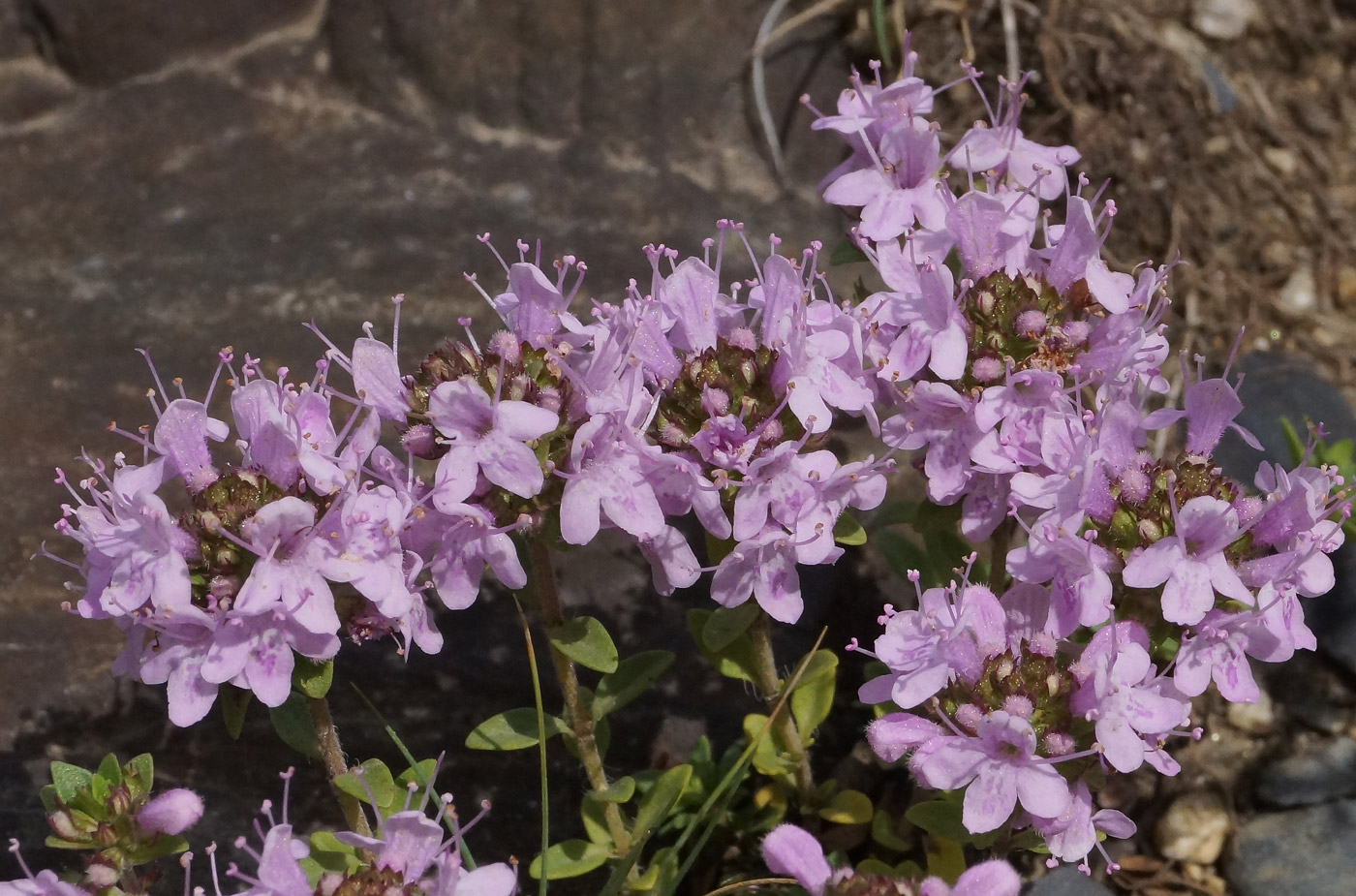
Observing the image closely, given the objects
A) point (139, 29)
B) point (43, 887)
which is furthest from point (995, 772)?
point (139, 29)

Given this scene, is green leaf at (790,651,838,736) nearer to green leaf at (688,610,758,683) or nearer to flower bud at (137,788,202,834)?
green leaf at (688,610,758,683)

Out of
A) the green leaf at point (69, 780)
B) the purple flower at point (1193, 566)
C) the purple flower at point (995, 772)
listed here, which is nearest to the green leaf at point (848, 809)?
the purple flower at point (995, 772)

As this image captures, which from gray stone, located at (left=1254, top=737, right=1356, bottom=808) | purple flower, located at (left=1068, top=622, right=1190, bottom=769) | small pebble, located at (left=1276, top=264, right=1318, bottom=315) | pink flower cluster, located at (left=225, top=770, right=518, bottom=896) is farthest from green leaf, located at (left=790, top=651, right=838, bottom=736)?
small pebble, located at (left=1276, top=264, right=1318, bottom=315)

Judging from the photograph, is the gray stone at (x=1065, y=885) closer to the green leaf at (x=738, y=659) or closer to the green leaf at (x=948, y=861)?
the green leaf at (x=948, y=861)

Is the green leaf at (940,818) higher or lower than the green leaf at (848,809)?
higher

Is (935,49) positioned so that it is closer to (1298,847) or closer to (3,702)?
(1298,847)

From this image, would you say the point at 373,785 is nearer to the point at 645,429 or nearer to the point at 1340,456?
the point at 645,429
